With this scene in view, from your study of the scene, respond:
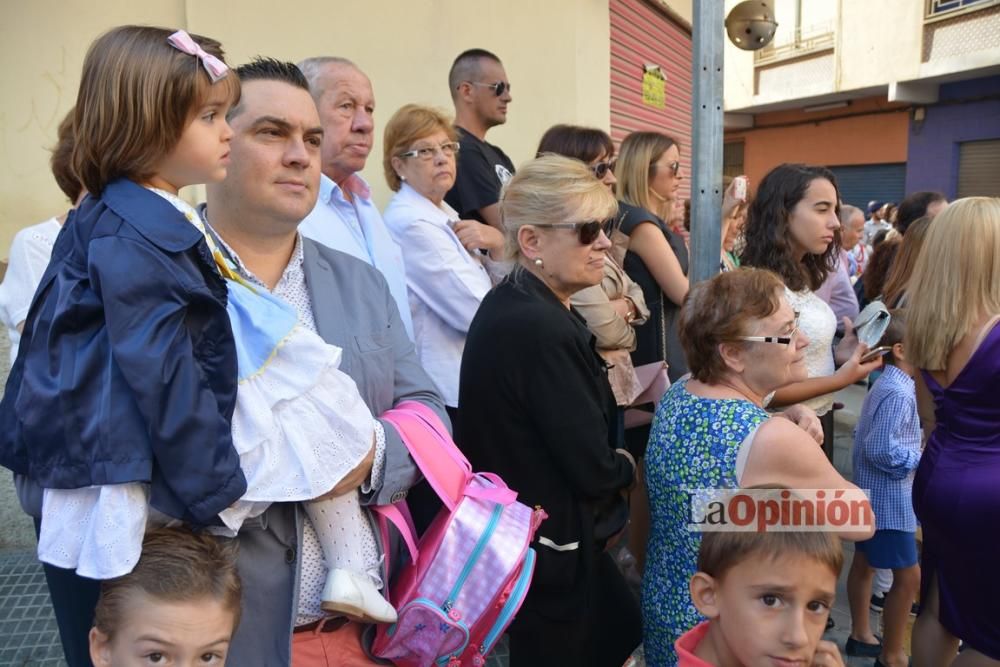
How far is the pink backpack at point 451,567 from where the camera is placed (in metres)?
1.72

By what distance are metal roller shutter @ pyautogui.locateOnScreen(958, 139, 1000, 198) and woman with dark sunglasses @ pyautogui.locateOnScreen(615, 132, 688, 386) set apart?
16.0m

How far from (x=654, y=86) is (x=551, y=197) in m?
8.03

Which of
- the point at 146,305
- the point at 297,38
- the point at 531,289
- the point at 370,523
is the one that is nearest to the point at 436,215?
the point at 531,289

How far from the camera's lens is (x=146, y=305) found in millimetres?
1301

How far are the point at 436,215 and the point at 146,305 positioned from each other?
1.98 meters

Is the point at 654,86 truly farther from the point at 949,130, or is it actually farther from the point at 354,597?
the point at 949,130

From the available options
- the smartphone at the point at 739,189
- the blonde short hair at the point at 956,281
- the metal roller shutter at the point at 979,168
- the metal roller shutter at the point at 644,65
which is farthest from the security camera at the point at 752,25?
the metal roller shutter at the point at 979,168

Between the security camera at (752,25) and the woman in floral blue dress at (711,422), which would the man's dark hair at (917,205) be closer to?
the security camera at (752,25)

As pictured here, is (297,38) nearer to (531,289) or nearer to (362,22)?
(362,22)

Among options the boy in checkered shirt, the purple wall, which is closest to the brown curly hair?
the boy in checkered shirt

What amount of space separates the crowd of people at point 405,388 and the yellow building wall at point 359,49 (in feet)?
5.98

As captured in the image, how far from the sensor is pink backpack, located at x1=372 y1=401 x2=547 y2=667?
5.66ft

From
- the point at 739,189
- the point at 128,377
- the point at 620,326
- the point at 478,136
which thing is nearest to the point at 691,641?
the point at 128,377

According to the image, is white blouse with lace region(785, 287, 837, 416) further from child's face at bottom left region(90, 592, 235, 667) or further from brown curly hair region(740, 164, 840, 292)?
child's face at bottom left region(90, 592, 235, 667)
